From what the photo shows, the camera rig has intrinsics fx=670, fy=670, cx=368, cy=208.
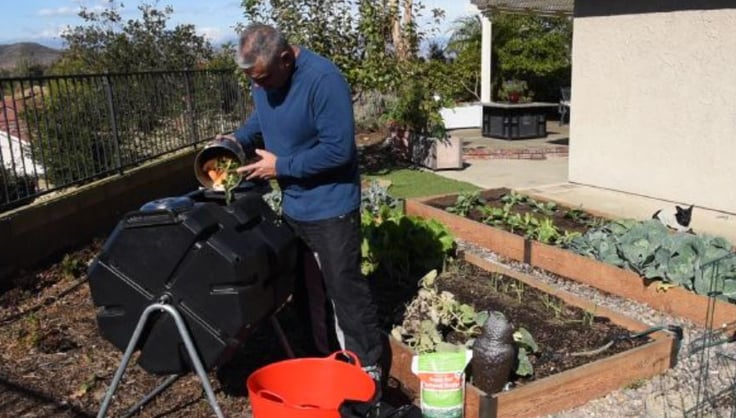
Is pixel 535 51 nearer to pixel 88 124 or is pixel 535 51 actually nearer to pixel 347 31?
pixel 347 31

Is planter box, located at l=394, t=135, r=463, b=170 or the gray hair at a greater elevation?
the gray hair

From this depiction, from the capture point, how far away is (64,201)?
6152 millimetres

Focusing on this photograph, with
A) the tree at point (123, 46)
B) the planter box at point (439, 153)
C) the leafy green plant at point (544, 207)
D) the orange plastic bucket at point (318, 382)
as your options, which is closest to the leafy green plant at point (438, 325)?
the orange plastic bucket at point (318, 382)

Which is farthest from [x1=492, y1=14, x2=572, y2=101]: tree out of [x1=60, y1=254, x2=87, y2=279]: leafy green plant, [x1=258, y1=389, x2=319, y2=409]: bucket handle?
[x1=258, y1=389, x2=319, y2=409]: bucket handle

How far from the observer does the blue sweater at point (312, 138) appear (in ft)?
9.34

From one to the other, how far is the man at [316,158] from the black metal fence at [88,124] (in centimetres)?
358

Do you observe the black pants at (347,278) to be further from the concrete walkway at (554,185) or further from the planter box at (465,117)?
Answer: the planter box at (465,117)

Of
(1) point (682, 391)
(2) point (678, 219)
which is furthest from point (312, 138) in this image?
(2) point (678, 219)

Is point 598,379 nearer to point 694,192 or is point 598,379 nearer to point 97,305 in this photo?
point 97,305

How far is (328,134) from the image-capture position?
2.85m

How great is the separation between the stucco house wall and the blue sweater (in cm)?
548

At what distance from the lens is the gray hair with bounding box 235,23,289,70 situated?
2719 mm

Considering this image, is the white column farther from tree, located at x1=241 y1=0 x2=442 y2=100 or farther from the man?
the man

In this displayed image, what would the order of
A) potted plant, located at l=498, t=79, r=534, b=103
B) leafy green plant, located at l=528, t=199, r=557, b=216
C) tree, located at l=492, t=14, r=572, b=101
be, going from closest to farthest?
leafy green plant, located at l=528, t=199, r=557, b=216 → potted plant, located at l=498, t=79, r=534, b=103 → tree, located at l=492, t=14, r=572, b=101
